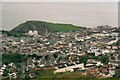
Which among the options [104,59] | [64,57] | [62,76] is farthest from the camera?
[64,57]

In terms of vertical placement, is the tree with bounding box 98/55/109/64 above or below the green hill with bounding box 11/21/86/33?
below

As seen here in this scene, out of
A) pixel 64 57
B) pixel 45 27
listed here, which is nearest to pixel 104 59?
pixel 64 57

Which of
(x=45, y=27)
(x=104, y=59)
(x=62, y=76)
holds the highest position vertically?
(x=45, y=27)

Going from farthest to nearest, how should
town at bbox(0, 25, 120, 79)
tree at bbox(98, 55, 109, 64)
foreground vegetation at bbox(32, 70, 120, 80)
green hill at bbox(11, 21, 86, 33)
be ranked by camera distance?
green hill at bbox(11, 21, 86, 33), tree at bbox(98, 55, 109, 64), town at bbox(0, 25, 120, 79), foreground vegetation at bbox(32, 70, 120, 80)

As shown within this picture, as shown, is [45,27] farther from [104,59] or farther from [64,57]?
[104,59]

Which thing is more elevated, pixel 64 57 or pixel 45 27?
pixel 45 27

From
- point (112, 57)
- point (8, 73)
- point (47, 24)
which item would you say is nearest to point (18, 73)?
point (8, 73)

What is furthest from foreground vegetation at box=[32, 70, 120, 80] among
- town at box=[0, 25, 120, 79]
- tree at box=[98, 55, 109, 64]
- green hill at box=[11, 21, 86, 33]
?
green hill at box=[11, 21, 86, 33]

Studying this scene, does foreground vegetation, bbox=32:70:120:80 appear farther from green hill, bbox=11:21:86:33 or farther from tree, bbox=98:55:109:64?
green hill, bbox=11:21:86:33
